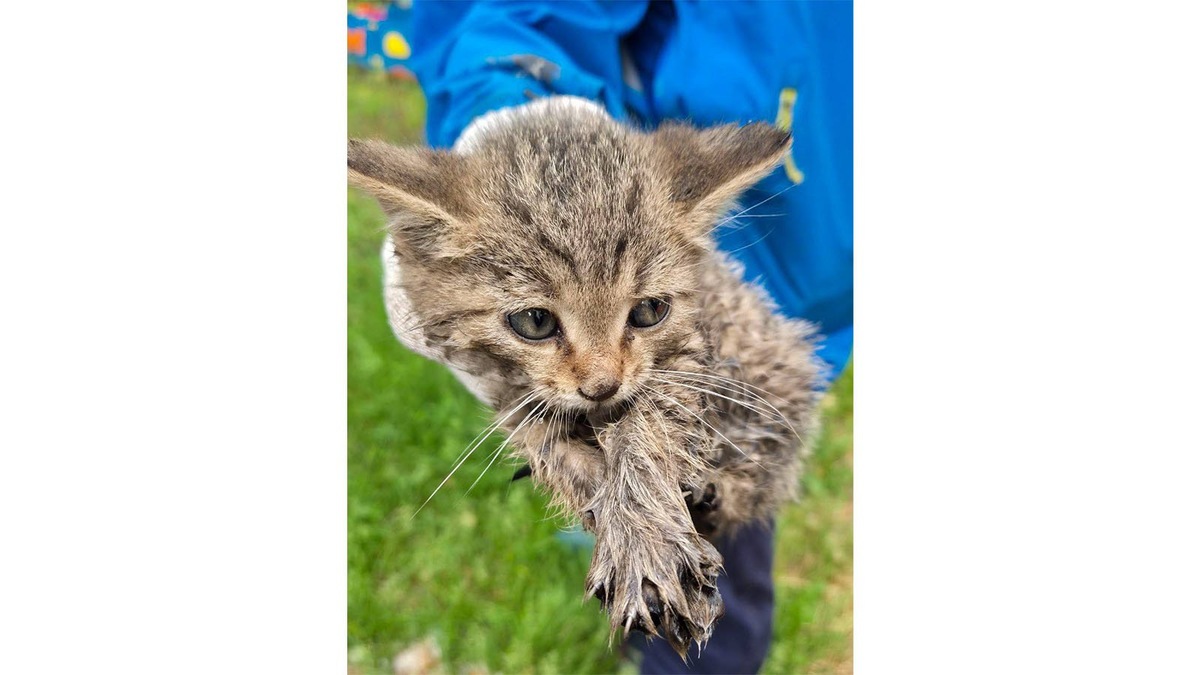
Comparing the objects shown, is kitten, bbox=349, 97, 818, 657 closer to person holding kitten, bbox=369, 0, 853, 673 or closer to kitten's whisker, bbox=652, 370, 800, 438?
kitten's whisker, bbox=652, 370, 800, 438

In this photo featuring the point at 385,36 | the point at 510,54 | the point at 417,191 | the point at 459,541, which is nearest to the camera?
the point at 417,191

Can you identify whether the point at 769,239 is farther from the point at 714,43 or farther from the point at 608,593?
the point at 608,593

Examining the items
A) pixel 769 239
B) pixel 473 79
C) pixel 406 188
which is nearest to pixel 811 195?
pixel 769 239

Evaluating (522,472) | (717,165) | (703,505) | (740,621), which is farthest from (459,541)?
(717,165)

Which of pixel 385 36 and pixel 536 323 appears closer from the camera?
pixel 536 323

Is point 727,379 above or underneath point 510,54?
underneath

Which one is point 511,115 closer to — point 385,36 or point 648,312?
point 648,312
